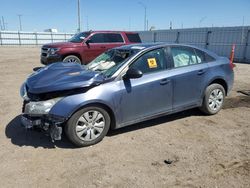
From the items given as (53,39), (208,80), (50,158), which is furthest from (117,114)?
(53,39)

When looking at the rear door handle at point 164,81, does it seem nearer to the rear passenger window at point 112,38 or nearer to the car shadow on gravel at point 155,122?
the car shadow on gravel at point 155,122

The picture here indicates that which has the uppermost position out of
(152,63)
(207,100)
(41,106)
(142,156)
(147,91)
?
(152,63)

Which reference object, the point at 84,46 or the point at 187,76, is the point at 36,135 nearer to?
the point at 187,76

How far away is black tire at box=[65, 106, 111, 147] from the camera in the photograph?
3.90 m

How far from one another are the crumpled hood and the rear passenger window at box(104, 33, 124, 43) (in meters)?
7.43

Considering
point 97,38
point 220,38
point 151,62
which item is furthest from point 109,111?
point 220,38

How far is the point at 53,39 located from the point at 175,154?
39.3 meters

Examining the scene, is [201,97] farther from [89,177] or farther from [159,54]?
[89,177]

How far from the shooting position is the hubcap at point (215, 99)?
5.41m

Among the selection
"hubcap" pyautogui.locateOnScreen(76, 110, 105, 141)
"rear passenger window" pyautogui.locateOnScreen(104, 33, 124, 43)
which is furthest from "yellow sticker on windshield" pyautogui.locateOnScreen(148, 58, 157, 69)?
"rear passenger window" pyautogui.locateOnScreen(104, 33, 124, 43)

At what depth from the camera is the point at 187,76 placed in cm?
491

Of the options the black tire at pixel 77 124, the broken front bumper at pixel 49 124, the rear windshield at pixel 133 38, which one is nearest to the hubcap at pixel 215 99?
the black tire at pixel 77 124

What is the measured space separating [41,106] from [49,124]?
302 mm

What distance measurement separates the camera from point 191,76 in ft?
16.3
